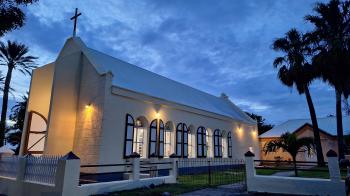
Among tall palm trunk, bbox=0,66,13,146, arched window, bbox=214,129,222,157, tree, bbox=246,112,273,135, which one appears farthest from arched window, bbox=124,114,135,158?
tree, bbox=246,112,273,135

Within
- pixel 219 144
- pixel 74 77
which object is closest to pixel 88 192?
pixel 74 77

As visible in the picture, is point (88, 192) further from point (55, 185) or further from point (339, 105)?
point (339, 105)

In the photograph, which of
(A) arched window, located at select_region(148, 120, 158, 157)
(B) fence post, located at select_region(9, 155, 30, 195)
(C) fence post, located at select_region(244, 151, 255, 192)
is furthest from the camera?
(A) arched window, located at select_region(148, 120, 158, 157)

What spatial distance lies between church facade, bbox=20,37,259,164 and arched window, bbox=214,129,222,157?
3299 millimetres

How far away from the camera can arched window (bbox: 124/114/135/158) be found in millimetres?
13516

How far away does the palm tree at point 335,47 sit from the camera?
16594 millimetres

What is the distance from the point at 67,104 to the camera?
535 inches

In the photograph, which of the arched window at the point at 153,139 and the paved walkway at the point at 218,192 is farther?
the arched window at the point at 153,139

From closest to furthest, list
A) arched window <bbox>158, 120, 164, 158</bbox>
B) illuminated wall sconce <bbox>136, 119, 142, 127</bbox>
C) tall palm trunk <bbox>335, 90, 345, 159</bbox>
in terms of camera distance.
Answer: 1. illuminated wall sconce <bbox>136, 119, 142, 127</bbox>
2. arched window <bbox>158, 120, 164, 158</bbox>
3. tall palm trunk <bbox>335, 90, 345, 159</bbox>

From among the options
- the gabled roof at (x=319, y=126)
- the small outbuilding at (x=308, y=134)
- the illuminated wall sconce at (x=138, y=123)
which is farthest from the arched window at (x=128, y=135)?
the gabled roof at (x=319, y=126)

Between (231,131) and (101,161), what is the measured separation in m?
13.9

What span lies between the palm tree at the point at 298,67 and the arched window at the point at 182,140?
9.29 m

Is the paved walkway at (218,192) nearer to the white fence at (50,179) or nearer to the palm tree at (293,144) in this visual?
the white fence at (50,179)

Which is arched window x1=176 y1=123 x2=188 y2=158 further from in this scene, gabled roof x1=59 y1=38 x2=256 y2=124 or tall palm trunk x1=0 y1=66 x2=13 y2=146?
tall palm trunk x1=0 y1=66 x2=13 y2=146
